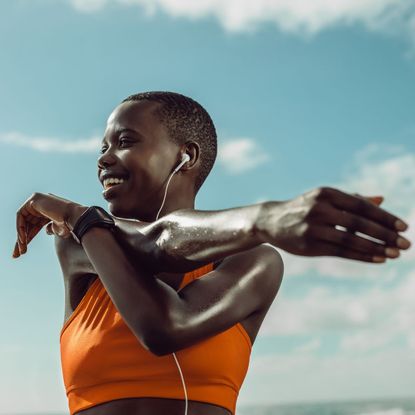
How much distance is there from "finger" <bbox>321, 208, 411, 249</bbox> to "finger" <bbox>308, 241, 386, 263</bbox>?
0.03m

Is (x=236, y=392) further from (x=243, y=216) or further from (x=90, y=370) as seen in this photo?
(x=243, y=216)

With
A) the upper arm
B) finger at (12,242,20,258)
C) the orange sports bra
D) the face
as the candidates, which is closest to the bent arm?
the upper arm

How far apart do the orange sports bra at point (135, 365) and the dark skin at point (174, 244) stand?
0.03m

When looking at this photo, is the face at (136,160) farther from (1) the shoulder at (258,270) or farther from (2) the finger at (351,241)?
(2) the finger at (351,241)

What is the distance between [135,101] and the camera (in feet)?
7.43

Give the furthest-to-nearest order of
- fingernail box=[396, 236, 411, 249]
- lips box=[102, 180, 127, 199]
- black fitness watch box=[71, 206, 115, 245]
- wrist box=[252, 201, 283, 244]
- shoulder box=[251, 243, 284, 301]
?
lips box=[102, 180, 127, 199] < shoulder box=[251, 243, 284, 301] < black fitness watch box=[71, 206, 115, 245] < wrist box=[252, 201, 283, 244] < fingernail box=[396, 236, 411, 249]

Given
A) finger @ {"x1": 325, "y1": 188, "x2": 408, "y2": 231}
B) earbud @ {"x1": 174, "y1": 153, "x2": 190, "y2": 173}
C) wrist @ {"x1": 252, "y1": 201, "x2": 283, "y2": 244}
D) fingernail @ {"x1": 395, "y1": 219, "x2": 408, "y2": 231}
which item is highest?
earbud @ {"x1": 174, "y1": 153, "x2": 190, "y2": 173}

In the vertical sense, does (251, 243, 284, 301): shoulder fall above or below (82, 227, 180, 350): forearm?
above

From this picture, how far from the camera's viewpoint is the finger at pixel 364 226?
1.20 m

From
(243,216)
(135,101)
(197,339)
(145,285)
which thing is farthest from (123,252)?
(135,101)

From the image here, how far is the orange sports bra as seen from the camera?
187 centimetres

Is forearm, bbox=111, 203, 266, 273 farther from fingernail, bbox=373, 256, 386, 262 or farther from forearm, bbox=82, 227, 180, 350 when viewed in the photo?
fingernail, bbox=373, 256, 386, 262

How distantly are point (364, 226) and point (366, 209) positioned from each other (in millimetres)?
28

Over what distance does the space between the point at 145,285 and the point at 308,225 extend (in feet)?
1.93
